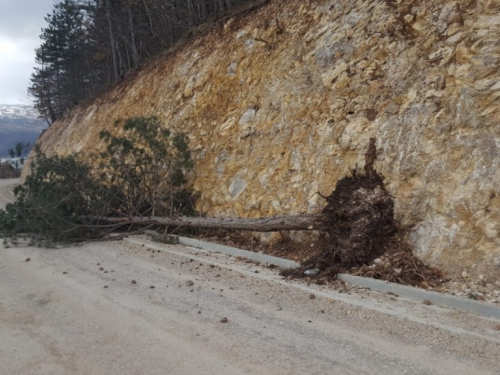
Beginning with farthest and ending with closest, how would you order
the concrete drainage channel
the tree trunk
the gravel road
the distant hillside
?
the distant hillside
the tree trunk
the concrete drainage channel
the gravel road

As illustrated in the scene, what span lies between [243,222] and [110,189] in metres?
4.20

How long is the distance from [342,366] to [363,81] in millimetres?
6202

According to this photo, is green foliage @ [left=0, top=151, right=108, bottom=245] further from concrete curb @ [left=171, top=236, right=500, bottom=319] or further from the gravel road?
concrete curb @ [left=171, top=236, right=500, bottom=319]

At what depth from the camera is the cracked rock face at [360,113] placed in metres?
6.16

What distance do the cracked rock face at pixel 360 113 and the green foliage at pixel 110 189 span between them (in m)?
0.83

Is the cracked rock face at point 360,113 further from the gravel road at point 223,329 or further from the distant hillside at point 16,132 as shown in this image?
the distant hillside at point 16,132

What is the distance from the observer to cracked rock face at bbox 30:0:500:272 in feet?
20.2

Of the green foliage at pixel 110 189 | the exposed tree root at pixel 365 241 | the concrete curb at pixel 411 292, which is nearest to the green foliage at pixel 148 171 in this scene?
the green foliage at pixel 110 189

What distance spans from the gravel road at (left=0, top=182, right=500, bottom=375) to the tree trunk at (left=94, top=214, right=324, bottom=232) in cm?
114

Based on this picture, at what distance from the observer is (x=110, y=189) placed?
431 inches

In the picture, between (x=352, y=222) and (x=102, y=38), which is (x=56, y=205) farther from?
(x=102, y=38)

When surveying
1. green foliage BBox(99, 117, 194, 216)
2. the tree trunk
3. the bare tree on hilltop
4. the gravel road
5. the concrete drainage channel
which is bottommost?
the gravel road

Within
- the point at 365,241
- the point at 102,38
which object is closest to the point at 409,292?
the point at 365,241

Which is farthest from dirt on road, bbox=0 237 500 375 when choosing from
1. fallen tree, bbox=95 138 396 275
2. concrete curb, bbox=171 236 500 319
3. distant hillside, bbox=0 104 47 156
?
distant hillside, bbox=0 104 47 156
